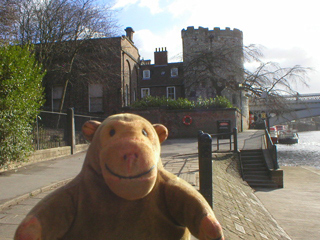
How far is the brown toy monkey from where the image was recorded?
5.59ft

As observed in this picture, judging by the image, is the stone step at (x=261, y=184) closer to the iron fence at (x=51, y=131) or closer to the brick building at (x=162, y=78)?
the iron fence at (x=51, y=131)

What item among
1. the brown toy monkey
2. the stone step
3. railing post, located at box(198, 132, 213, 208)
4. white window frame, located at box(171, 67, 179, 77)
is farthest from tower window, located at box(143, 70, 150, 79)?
the brown toy monkey

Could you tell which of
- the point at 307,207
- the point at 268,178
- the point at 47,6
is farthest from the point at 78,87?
the point at 307,207

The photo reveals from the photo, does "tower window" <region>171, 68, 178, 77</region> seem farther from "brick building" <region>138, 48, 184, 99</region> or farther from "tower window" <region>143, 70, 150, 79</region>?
"tower window" <region>143, 70, 150, 79</region>

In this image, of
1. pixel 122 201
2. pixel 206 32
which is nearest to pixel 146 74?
pixel 206 32

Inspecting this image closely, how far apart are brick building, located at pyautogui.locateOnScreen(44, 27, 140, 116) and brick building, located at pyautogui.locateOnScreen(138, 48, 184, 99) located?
3.75 meters

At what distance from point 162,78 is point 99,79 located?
14042 mm

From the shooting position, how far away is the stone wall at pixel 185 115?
65.4ft

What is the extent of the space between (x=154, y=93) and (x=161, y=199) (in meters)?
29.0

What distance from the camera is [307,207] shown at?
361 inches

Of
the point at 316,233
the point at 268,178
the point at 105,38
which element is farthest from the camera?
the point at 105,38

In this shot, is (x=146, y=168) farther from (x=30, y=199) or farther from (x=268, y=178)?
(x=268, y=178)

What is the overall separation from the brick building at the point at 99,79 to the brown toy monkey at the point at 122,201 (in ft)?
48.5

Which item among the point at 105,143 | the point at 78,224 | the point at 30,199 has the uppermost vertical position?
the point at 105,143
